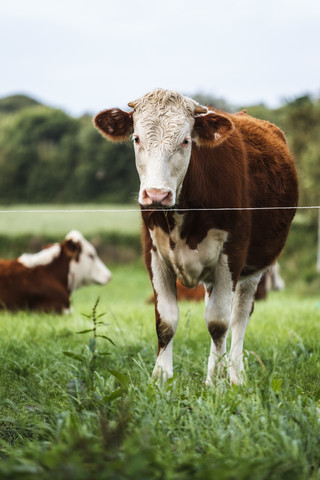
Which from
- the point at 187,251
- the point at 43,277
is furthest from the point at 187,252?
the point at 43,277

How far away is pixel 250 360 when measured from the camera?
5418mm

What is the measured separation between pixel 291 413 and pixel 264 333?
345cm

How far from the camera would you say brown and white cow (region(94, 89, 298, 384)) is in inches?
157

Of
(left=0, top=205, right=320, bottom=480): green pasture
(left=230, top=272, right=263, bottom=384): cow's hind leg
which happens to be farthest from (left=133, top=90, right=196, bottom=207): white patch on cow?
(left=230, top=272, right=263, bottom=384): cow's hind leg

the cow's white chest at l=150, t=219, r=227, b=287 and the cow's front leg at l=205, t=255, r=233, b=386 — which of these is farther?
the cow's front leg at l=205, t=255, r=233, b=386

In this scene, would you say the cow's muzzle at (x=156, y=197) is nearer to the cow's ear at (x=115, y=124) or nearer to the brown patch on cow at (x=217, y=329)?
the cow's ear at (x=115, y=124)

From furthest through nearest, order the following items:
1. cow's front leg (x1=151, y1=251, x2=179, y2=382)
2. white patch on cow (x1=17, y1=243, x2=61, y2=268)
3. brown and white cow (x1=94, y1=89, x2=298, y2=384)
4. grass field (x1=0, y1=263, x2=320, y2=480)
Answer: white patch on cow (x1=17, y1=243, x2=61, y2=268), cow's front leg (x1=151, y1=251, x2=179, y2=382), brown and white cow (x1=94, y1=89, x2=298, y2=384), grass field (x1=0, y1=263, x2=320, y2=480)

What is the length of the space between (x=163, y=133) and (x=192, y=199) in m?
0.54

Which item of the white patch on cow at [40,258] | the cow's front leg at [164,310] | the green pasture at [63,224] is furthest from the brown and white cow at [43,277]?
the green pasture at [63,224]

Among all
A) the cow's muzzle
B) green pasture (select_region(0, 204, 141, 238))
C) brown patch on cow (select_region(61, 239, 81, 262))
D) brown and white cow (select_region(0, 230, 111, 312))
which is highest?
the cow's muzzle

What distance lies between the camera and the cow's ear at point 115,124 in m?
4.34

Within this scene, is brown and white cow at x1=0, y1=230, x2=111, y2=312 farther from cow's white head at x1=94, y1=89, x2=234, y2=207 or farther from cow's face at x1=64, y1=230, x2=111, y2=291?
cow's white head at x1=94, y1=89, x2=234, y2=207

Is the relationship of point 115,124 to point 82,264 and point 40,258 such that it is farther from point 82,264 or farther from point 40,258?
point 82,264

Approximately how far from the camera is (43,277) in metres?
9.34
